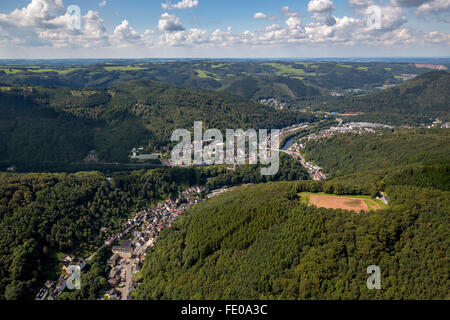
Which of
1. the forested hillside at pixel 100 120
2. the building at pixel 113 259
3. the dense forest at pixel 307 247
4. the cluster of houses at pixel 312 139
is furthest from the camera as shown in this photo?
the forested hillside at pixel 100 120

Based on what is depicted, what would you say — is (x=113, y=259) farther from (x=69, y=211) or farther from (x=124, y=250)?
(x=69, y=211)

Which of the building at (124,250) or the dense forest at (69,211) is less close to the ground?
the dense forest at (69,211)

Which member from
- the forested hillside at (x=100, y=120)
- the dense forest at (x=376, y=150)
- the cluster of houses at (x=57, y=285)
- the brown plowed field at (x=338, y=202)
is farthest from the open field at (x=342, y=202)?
the forested hillside at (x=100, y=120)

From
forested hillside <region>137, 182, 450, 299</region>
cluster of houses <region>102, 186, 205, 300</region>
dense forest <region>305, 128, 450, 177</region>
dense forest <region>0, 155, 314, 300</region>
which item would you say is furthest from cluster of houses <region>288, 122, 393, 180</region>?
forested hillside <region>137, 182, 450, 299</region>

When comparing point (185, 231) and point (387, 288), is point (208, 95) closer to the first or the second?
point (185, 231)

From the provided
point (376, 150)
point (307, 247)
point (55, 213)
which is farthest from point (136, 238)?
point (376, 150)

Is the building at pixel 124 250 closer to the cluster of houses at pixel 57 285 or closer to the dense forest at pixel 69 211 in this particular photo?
the dense forest at pixel 69 211

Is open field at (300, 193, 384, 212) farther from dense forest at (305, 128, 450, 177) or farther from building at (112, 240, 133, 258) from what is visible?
dense forest at (305, 128, 450, 177)
